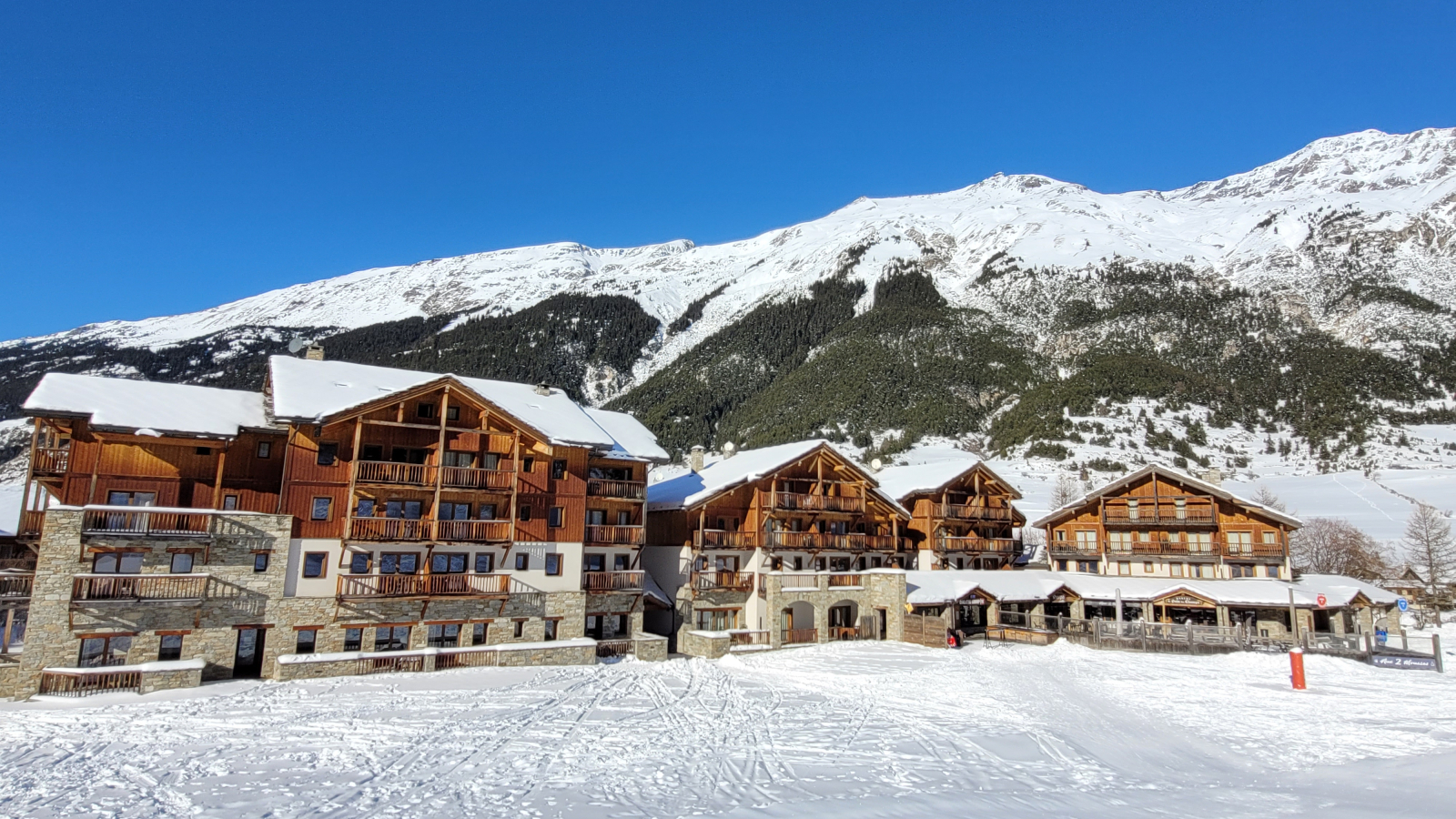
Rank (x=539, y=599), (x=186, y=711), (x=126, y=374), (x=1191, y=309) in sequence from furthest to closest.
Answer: (x=126, y=374), (x=1191, y=309), (x=539, y=599), (x=186, y=711)

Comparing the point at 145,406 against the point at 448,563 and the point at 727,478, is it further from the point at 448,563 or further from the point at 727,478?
the point at 727,478

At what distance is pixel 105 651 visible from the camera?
23953 millimetres

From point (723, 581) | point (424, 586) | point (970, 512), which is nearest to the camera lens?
point (424, 586)

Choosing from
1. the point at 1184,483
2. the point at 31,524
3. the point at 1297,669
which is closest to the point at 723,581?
the point at 1297,669

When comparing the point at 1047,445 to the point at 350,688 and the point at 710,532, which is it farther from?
the point at 350,688

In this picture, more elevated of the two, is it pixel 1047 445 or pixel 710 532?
pixel 1047 445

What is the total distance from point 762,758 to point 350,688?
14.3 m

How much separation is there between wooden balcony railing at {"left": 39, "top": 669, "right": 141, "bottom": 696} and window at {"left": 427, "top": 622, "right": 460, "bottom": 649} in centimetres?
899

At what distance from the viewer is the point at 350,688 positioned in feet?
77.5

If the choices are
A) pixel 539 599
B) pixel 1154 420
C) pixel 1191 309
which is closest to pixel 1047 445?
pixel 1154 420

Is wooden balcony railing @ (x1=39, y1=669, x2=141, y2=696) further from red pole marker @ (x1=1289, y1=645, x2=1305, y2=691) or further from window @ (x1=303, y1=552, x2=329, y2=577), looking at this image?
red pole marker @ (x1=1289, y1=645, x2=1305, y2=691)

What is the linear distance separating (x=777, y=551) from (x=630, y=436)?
9477mm

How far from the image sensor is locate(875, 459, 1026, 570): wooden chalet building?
156 ft

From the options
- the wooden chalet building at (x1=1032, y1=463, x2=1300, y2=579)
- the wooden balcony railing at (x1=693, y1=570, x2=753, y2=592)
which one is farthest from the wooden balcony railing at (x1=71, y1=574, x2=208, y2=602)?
the wooden chalet building at (x1=1032, y1=463, x2=1300, y2=579)
